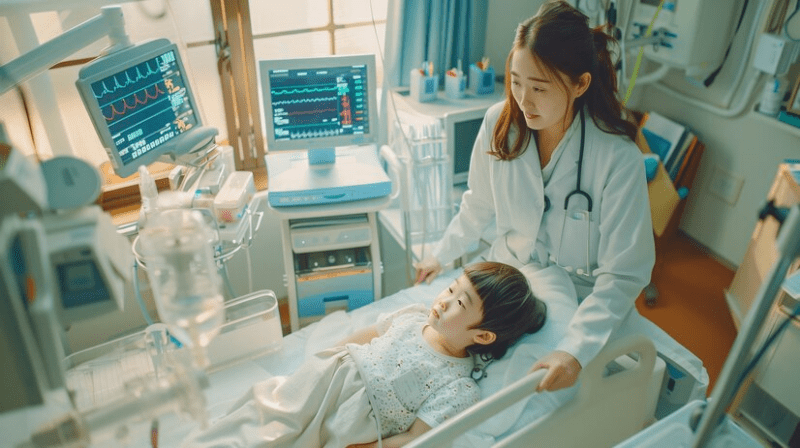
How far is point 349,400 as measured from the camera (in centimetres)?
143

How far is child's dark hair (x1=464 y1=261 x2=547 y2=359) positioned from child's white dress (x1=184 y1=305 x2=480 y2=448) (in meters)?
0.10

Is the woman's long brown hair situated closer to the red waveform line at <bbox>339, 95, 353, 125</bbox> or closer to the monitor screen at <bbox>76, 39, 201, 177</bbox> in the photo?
the red waveform line at <bbox>339, 95, 353, 125</bbox>

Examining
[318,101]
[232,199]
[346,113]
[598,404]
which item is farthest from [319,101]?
[598,404]

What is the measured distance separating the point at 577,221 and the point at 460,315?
1.42 ft

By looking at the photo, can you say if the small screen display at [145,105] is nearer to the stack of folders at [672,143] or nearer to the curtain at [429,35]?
the curtain at [429,35]

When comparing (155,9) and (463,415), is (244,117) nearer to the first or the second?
(155,9)

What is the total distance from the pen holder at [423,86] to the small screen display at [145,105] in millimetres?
986

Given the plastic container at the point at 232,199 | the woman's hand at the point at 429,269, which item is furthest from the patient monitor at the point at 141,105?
the woman's hand at the point at 429,269

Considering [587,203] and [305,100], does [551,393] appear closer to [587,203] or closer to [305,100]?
[587,203]

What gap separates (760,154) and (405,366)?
84.2 inches

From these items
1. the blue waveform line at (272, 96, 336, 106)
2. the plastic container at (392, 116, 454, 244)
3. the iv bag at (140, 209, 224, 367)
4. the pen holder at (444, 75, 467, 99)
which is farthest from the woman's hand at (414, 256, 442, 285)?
the iv bag at (140, 209, 224, 367)

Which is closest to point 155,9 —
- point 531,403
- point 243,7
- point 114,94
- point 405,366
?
point 243,7

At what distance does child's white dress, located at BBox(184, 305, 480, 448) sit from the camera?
4.56 feet

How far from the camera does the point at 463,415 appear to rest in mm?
1120
